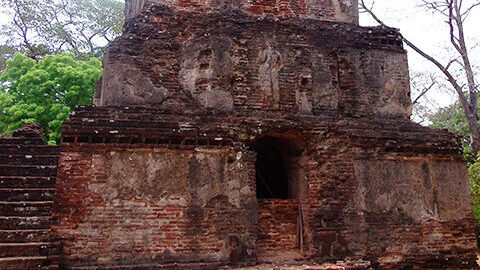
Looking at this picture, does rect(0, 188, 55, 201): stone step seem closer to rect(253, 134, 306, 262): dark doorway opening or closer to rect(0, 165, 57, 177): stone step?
rect(0, 165, 57, 177): stone step

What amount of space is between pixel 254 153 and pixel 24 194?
12.7ft

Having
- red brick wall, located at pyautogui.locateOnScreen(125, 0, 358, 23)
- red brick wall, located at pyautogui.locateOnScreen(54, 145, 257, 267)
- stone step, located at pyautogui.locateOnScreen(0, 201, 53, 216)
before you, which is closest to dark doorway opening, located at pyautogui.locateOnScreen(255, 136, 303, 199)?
red brick wall, located at pyautogui.locateOnScreen(54, 145, 257, 267)

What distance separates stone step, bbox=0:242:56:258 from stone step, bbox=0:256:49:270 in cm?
12

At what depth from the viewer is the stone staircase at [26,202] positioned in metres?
5.52

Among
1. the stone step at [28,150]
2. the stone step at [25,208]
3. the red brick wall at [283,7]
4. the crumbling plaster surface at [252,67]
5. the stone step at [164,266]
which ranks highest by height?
the red brick wall at [283,7]

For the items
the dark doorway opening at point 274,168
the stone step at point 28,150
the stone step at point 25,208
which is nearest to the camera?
the stone step at point 25,208

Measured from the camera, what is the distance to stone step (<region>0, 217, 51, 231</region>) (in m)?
5.98

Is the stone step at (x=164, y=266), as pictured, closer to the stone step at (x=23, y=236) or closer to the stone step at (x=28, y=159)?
the stone step at (x=23, y=236)

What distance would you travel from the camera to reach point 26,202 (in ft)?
21.2

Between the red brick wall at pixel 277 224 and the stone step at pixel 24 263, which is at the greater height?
the red brick wall at pixel 277 224

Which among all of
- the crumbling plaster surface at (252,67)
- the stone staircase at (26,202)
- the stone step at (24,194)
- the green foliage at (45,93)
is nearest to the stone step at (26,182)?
the stone staircase at (26,202)

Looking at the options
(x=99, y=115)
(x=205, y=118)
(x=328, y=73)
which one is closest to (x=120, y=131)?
(x=99, y=115)

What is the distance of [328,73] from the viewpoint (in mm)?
7930

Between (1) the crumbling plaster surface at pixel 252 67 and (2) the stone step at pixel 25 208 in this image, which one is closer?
(2) the stone step at pixel 25 208
